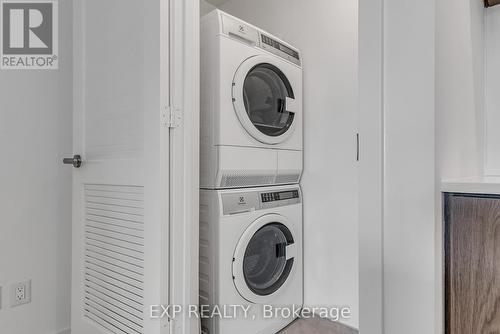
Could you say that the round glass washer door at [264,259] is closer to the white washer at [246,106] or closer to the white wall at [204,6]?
the white washer at [246,106]

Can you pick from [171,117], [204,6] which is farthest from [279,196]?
[204,6]

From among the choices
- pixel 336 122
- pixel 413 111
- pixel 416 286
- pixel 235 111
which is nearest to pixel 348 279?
pixel 336 122

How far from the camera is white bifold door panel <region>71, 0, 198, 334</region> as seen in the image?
122 cm

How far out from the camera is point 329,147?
1.92 metres

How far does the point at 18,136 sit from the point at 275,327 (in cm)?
171

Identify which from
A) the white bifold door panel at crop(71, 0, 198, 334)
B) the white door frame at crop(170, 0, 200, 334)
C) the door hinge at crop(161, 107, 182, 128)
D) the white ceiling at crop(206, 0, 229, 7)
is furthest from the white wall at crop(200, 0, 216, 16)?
the door hinge at crop(161, 107, 182, 128)

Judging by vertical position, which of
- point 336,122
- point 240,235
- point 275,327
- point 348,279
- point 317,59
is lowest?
point 275,327

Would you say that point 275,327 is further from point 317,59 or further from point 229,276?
point 317,59

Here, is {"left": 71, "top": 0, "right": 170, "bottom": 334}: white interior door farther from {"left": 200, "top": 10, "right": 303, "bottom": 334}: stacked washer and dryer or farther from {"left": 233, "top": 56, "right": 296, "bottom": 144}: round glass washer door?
{"left": 233, "top": 56, "right": 296, "bottom": 144}: round glass washer door

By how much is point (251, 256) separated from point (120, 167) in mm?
796

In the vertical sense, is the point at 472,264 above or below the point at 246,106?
below

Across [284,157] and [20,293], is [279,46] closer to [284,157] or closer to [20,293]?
[284,157]

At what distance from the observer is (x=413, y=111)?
0.65 meters

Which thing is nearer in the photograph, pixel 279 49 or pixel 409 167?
pixel 409 167
